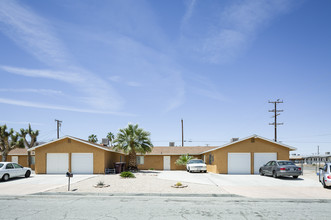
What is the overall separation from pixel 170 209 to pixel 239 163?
18.7 m

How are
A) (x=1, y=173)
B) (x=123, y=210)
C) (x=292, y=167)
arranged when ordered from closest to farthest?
(x=123, y=210) < (x=1, y=173) < (x=292, y=167)

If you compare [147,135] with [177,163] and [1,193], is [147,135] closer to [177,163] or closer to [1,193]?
[177,163]

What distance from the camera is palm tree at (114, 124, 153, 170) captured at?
92.6 ft

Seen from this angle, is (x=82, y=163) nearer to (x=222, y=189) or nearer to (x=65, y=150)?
(x=65, y=150)

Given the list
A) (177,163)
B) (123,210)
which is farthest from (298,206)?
(177,163)

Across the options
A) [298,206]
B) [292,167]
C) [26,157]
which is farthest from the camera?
[26,157]

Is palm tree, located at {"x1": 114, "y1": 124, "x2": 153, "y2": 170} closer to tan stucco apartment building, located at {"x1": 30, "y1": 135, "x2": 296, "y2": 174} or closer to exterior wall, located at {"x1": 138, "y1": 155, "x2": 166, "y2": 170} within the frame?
tan stucco apartment building, located at {"x1": 30, "y1": 135, "x2": 296, "y2": 174}

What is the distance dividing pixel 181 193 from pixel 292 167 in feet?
37.0

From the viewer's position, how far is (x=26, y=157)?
3697 centimetres

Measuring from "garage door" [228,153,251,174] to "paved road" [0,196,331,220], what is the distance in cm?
1532

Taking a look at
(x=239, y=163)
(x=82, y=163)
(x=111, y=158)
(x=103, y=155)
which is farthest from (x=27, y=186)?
(x=239, y=163)

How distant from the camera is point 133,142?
2861 centimetres

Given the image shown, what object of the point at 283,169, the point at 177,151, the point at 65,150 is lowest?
the point at 177,151

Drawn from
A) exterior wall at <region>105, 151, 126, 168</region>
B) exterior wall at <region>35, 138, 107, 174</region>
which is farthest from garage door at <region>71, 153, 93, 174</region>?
exterior wall at <region>105, 151, 126, 168</region>
